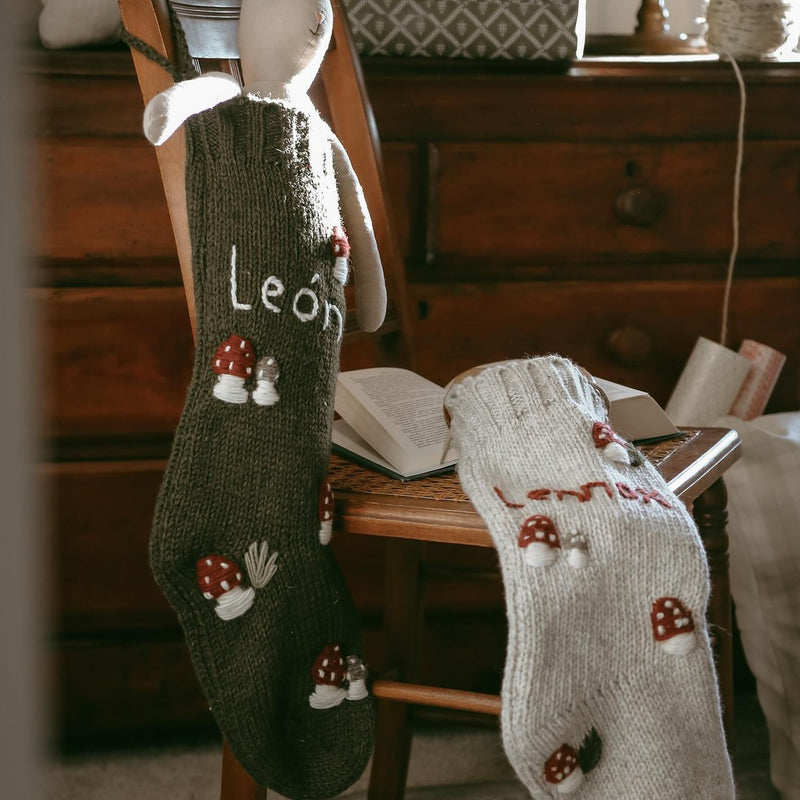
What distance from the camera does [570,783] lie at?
0.59m

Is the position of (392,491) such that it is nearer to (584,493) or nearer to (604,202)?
(584,493)

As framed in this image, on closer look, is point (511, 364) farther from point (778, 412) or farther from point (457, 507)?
point (778, 412)

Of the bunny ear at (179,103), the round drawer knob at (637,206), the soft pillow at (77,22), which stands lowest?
the round drawer knob at (637,206)

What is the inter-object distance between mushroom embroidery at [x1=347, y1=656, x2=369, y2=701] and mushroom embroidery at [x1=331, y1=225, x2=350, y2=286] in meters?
0.29

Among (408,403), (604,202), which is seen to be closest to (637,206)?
(604,202)

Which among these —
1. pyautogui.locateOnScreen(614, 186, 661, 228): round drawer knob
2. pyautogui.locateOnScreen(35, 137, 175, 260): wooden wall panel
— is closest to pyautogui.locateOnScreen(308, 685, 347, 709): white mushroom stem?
pyautogui.locateOnScreen(35, 137, 175, 260): wooden wall panel

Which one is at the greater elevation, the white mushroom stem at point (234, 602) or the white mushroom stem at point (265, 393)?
the white mushroom stem at point (265, 393)

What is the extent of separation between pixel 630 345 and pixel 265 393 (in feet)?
1.82

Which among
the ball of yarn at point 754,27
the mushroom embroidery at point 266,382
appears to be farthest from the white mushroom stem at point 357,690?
the ball of yarn at point 754,27

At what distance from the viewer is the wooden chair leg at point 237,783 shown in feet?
2.30

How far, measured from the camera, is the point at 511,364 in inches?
28.2

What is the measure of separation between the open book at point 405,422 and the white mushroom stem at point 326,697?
6.7 inches

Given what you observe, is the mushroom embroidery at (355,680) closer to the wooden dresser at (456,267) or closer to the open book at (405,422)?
the open book at (405,422)

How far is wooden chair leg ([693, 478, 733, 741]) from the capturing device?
82 centimetres
